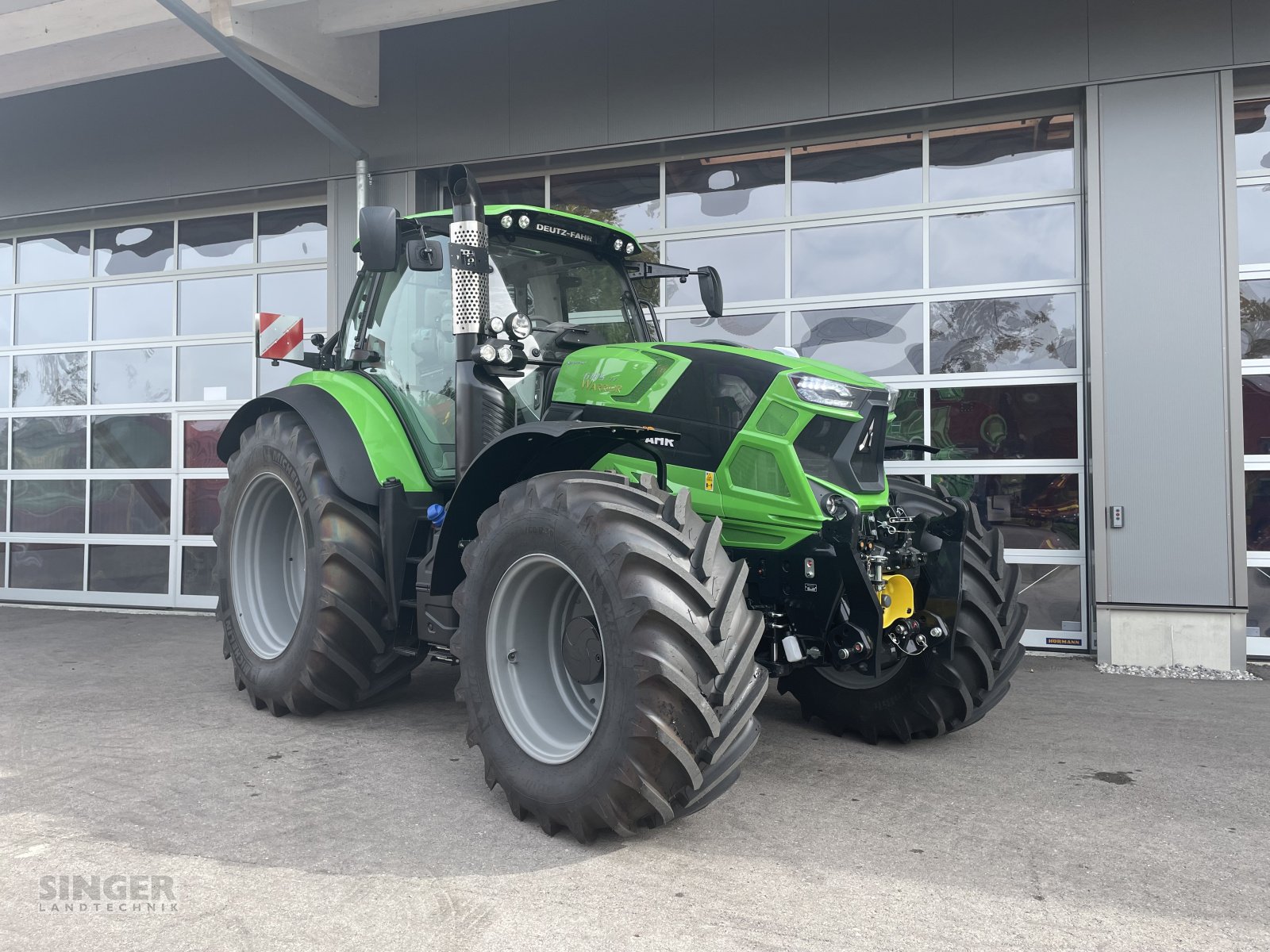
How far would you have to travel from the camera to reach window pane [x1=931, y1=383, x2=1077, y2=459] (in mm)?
7117

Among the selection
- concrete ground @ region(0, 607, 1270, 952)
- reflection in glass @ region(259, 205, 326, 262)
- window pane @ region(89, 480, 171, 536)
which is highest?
reflection in glass @ region(259, 205, 326, 262)

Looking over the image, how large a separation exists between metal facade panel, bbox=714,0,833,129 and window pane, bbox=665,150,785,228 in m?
0.40

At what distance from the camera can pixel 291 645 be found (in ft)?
15.7

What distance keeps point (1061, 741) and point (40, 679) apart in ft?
18.8

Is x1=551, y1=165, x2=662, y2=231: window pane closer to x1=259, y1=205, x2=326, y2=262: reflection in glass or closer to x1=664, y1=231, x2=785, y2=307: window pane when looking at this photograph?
x1=664, y1=231, x2=785, y2=307: window pane

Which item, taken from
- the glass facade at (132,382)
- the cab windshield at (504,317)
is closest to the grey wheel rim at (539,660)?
the cab windshield at (504,317)

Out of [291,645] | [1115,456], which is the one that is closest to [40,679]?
[291,645]

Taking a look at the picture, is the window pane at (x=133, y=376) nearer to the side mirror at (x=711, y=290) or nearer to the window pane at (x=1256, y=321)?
the side mirror at (x=711, y=290)

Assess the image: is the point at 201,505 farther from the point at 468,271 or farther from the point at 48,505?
the point at 468,271

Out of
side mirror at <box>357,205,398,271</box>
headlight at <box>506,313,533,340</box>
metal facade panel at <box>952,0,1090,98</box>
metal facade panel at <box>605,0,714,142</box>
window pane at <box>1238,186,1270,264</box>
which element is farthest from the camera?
metal facade panel at <box>605,0,714,142</box>

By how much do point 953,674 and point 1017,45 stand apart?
4.92 m

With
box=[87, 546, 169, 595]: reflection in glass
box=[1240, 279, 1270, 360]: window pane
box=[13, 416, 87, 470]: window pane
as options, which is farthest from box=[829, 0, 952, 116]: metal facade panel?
box=[13, 416, 87, 470]: window pane

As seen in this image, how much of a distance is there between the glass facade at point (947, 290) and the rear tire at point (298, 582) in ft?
12.2

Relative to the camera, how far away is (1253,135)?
6832mm
